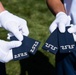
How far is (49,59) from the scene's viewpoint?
423 centimetres

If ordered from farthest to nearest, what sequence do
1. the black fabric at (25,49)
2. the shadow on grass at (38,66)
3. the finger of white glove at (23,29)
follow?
the shadow on grass at (38,66)
the finger of white glove at (23,29)
the black fabric at (25,49)

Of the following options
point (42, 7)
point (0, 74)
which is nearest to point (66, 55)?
point (0, 74)

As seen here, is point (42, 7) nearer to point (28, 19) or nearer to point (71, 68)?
point (28, 19)

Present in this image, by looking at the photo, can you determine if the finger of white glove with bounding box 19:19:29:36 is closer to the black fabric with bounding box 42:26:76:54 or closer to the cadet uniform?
the black fabric with bounding box 42:26:76:54

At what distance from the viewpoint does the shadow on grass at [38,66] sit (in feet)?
13.4

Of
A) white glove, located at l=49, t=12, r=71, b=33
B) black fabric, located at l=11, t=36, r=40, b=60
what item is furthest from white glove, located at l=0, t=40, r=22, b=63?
white glove, located at l=49, t=12, r=71, b=33

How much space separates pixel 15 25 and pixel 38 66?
1.58 m

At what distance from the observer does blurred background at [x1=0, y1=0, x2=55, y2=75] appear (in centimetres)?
411

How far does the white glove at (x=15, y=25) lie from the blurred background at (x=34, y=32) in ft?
4.54

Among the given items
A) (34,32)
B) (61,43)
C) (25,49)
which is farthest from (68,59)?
(34,32)

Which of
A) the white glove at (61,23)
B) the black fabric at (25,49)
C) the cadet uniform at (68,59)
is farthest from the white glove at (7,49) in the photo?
the cadet uniform at (68,59)

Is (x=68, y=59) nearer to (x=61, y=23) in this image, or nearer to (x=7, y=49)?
(x=61, y=23)

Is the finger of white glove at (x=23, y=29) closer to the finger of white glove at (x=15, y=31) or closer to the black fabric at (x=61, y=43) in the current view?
the finger of white glove at (x=15, y=31)

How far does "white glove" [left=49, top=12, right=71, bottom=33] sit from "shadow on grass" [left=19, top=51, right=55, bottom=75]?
1411 millimetres
